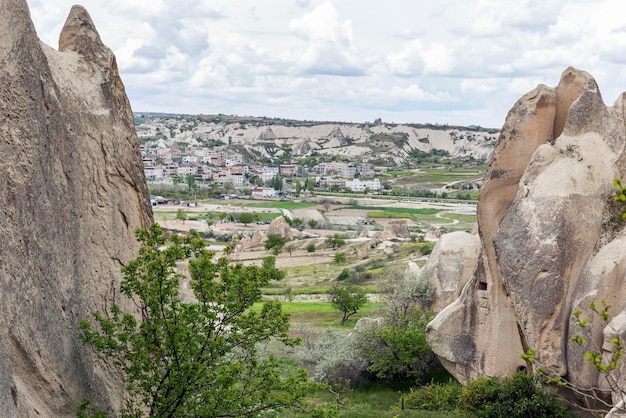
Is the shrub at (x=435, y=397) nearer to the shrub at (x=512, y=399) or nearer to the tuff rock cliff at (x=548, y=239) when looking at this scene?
the tuff rock cliff at (x=548, y=239)

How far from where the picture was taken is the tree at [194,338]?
41.4 feet

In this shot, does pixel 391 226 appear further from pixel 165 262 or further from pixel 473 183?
pixel 473 183

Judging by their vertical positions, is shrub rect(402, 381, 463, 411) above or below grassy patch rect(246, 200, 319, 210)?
above

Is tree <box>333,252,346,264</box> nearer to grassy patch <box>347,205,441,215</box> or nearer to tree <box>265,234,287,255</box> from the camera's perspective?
tree <box>265,234,287,255</box>

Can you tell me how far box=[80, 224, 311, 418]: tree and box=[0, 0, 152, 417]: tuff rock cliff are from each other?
686 mm

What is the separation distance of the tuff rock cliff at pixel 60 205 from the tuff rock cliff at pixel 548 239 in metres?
11.0

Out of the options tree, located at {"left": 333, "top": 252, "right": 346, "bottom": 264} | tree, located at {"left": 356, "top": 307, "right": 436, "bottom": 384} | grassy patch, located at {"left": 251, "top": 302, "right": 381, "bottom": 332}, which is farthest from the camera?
tree, located at {"left": 333, "top": 252, "right": 346, "bottom": 264}

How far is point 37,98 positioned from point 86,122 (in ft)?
6.73

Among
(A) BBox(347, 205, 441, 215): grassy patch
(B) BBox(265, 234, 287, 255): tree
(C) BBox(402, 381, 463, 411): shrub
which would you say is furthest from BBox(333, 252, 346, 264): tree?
(A) BBox(347, 205, 441, 215): grassy patch

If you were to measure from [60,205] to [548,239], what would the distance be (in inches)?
517

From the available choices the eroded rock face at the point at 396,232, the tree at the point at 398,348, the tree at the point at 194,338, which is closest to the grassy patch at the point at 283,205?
the eroded rock face at the point at 396,232

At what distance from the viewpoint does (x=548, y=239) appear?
2066cm

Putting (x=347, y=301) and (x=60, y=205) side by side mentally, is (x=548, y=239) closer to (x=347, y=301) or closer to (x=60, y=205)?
(x=60, y=205)

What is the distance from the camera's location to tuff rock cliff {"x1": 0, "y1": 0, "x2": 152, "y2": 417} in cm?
1187
